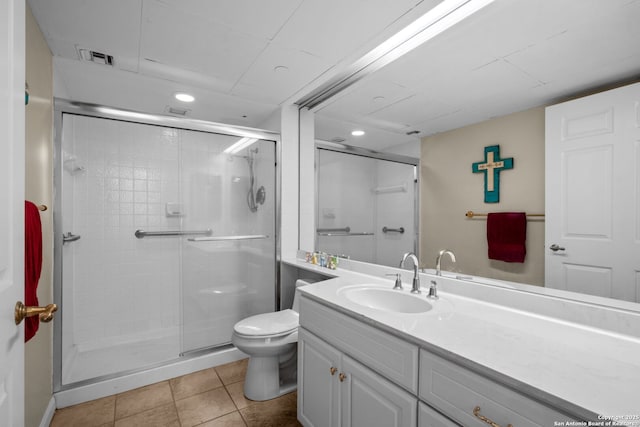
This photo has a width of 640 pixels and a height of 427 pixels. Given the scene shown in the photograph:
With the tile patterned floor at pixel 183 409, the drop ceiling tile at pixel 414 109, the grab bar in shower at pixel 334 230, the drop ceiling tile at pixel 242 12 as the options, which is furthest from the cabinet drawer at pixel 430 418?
the drop ceiling tile at pixel 242 12

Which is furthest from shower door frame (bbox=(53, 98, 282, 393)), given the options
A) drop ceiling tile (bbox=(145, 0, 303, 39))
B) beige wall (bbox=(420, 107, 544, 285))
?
beige wall (bbox=(420, 107, 544, 285))

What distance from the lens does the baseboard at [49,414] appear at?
63.0 inches

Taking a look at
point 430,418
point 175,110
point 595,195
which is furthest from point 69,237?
point 595,195

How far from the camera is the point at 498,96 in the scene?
1.33 m

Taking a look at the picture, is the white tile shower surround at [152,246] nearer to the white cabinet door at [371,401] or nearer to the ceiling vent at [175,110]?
the ceiling vent at [175,110]

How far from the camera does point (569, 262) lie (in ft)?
3.71

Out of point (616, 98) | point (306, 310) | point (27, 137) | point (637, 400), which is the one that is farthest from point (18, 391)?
point (616, 98)

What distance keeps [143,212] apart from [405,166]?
82.3 inches

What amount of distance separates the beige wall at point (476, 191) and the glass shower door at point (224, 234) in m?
1.43

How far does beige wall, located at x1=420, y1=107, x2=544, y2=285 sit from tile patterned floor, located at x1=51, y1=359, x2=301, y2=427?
4.18 feet

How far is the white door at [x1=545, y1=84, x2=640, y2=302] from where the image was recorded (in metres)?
0.97

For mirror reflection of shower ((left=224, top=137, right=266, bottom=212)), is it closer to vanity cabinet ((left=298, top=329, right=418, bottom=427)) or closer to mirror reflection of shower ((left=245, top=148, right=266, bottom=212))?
mirror reflection of shower ((left=245, top=148, right=266, bottom=212))

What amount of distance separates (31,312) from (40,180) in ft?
4.12

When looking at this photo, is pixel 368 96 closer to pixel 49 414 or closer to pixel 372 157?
pixel 372 157
